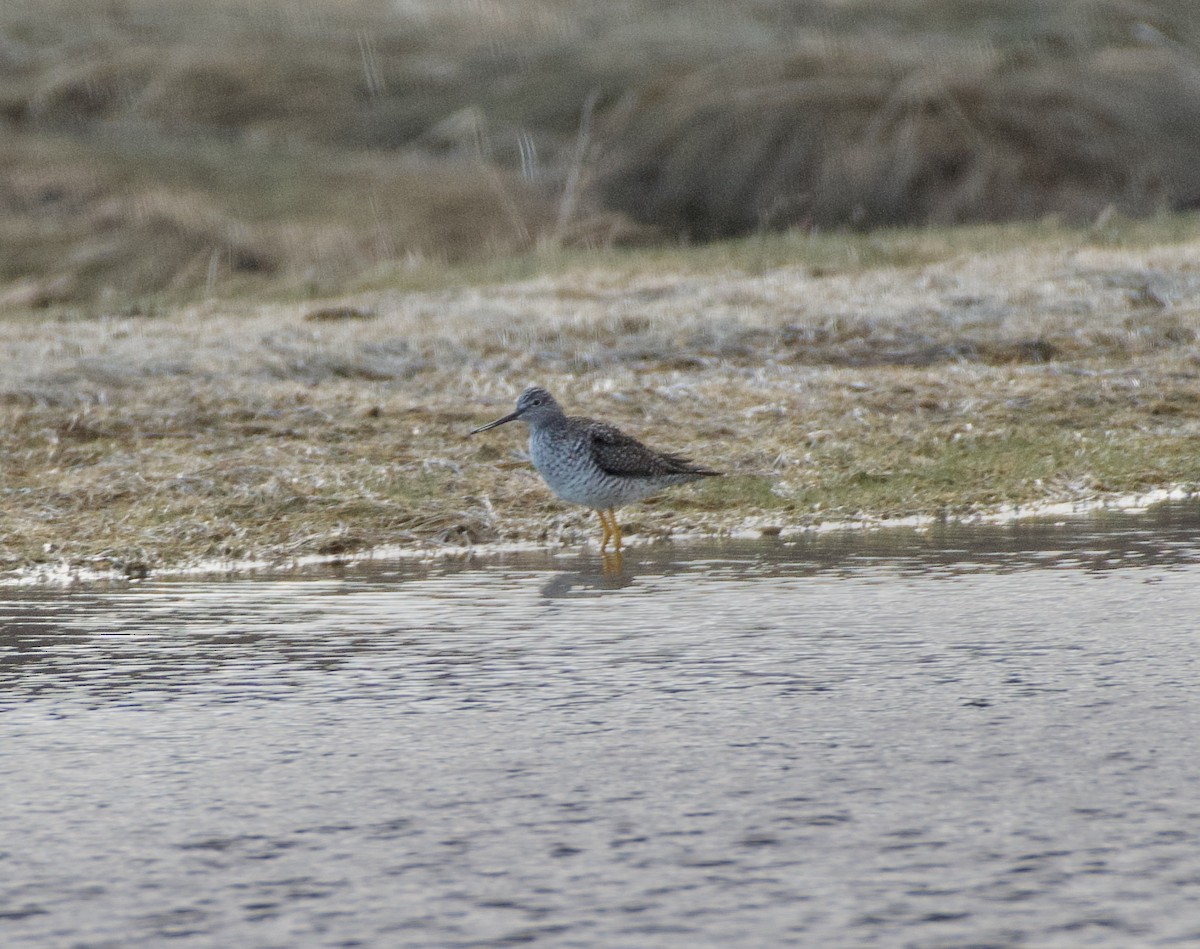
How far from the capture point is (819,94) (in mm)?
27391

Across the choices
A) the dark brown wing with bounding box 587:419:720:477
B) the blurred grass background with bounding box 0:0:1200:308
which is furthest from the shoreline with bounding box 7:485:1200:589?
the blurred grass background with bounding box 0:0:1200:308

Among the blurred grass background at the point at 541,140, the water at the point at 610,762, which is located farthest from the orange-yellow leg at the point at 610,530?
the blurred grass background at the point at 541,140

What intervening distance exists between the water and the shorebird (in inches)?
55.2

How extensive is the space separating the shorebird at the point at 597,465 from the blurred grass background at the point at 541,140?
42.8 ft

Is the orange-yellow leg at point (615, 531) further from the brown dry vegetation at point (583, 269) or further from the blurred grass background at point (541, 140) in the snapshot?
the blurred grass background at point (541, 140)

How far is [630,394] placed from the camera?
17328mm

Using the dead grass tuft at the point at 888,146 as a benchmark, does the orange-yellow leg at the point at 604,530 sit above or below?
below

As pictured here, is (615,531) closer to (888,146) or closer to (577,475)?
(577,475)

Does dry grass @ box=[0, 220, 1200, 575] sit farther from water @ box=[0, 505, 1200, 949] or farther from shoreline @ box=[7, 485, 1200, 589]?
water @ box=[0, 505, 1200, 949]

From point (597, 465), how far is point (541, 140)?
1663 centimetres

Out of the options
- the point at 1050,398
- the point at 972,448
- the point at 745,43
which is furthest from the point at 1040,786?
the point at 745,43

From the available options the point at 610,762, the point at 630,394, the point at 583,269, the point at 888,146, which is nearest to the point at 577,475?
the point at 610,762

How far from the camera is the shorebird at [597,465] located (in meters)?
11.8

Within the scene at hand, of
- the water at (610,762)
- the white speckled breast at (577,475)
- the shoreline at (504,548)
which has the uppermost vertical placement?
the white speckled breast at (577,475)
